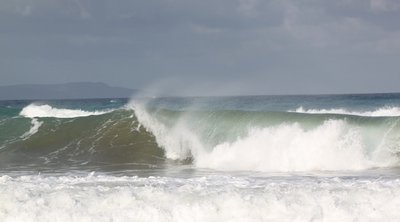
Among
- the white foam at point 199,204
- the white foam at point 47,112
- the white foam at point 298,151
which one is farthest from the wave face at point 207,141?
the white foam at point 47,112

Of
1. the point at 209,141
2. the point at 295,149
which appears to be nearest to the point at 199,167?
the point at 295,149

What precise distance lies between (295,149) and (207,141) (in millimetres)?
3518

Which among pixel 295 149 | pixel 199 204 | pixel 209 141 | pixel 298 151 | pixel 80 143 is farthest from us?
pixel 80 143

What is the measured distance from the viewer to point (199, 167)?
619 inches

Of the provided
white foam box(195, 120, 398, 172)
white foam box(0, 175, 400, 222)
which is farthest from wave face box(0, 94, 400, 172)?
white foam box(0, 175, 400, 222)

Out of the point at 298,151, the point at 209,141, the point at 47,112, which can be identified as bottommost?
the point at 298,151

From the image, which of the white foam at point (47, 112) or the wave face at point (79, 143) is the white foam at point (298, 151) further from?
the white foam at point (47, 112)

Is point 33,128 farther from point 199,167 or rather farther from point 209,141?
point 199,167

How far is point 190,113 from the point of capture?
2277 cm

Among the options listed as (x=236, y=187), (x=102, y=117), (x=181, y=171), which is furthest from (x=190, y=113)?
(x=236, y=187)

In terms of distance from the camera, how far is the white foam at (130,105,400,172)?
1517 cm

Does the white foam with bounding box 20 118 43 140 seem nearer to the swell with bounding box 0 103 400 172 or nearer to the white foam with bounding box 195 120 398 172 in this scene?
the swell with bounding box 0 103 400 172

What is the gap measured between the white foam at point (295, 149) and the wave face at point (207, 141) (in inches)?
1.0

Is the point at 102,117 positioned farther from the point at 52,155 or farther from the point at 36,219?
the point at 36,219
